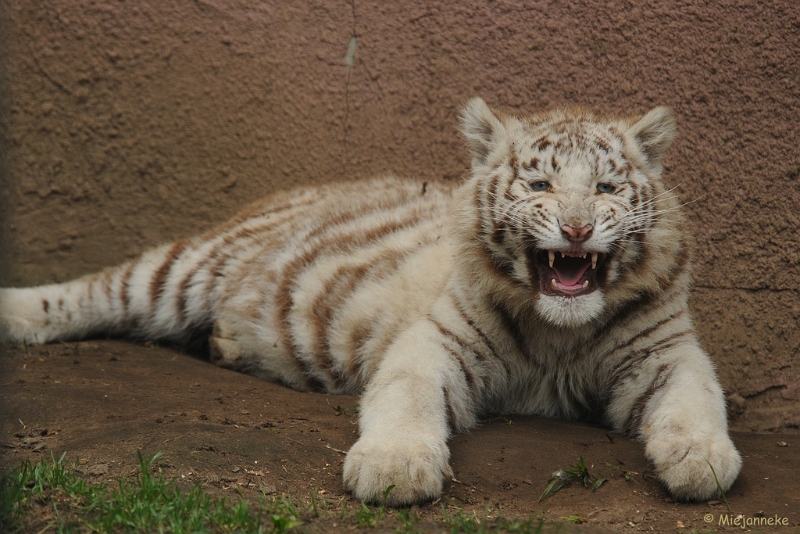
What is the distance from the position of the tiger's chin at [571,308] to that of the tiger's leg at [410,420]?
48cm

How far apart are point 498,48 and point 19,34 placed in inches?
114

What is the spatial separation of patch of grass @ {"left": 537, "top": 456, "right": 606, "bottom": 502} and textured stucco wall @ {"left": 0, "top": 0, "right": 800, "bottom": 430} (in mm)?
1714

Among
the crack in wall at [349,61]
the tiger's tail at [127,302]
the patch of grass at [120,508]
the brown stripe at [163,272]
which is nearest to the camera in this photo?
the patch of grass at [120,508]

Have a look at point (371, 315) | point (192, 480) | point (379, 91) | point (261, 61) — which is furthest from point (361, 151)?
point (192, 480)

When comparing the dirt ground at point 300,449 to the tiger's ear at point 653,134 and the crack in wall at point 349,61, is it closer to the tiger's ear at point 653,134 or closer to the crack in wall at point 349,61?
the tiger's ear at point 653,134

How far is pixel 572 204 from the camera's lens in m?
3.35

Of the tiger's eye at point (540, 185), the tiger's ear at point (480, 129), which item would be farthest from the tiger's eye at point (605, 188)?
the tiger's ear at point (480, 129)

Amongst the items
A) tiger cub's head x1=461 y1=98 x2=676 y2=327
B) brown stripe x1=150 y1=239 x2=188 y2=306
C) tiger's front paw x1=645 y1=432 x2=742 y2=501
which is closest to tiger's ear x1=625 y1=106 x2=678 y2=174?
tiger cub's head x1=461 y1=98 x2=676 y2=327

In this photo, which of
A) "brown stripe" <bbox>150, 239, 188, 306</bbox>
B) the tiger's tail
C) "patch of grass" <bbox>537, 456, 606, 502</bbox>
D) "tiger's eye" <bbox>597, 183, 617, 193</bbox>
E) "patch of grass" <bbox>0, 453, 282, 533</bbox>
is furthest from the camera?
"brown stripe" <bbox>150, 239, 188, 306</bbox>

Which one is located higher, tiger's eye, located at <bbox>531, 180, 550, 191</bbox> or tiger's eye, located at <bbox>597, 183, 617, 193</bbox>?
tiger's eye, located at <bbox>597, 183, 617, 193</bbox>

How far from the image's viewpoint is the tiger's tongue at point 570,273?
3.45 meters

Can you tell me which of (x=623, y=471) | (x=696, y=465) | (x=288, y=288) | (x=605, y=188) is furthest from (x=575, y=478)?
(x=288, y=288)

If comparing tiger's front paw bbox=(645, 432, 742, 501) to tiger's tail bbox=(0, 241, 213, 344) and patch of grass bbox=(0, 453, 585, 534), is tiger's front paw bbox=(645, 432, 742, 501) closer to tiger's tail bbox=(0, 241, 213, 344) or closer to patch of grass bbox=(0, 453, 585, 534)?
patch of grass bbox=(0, 453, 585, 534)

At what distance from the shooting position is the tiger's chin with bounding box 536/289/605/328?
339 cm
